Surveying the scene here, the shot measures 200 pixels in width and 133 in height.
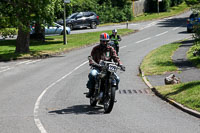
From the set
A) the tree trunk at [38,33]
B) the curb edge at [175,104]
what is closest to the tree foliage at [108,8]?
the tree trunk at [38,33]

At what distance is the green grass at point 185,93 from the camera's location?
12148 millimetres

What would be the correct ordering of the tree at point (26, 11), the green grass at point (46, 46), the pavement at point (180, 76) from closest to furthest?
the pavement at point (180, 76)
the tree at point (26, 11)
the green grass at point (46, 46)

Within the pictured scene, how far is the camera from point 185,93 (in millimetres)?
13438

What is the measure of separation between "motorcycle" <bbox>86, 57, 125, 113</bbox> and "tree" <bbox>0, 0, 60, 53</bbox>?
646 inches

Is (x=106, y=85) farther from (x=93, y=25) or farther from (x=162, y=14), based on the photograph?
(x=162, y=14)

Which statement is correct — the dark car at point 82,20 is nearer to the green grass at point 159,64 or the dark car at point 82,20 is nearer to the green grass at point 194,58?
the green grass at point 159,64

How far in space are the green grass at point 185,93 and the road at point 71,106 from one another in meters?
0.35

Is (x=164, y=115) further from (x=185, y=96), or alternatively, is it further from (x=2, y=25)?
(x=2, y=25)

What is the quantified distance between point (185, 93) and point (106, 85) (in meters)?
3.01

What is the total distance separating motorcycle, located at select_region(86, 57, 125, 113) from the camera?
11.3 metres

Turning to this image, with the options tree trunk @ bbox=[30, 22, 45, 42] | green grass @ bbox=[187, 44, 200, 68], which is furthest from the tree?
tree trunk @ bbox=[30, 22, 45, 42]

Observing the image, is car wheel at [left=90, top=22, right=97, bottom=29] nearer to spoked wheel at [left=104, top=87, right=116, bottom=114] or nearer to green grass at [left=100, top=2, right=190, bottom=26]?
green grass at [left=100, top=2, right=190, bottom=26]

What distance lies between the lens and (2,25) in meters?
27.8

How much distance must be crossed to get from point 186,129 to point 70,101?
4.95 metres
